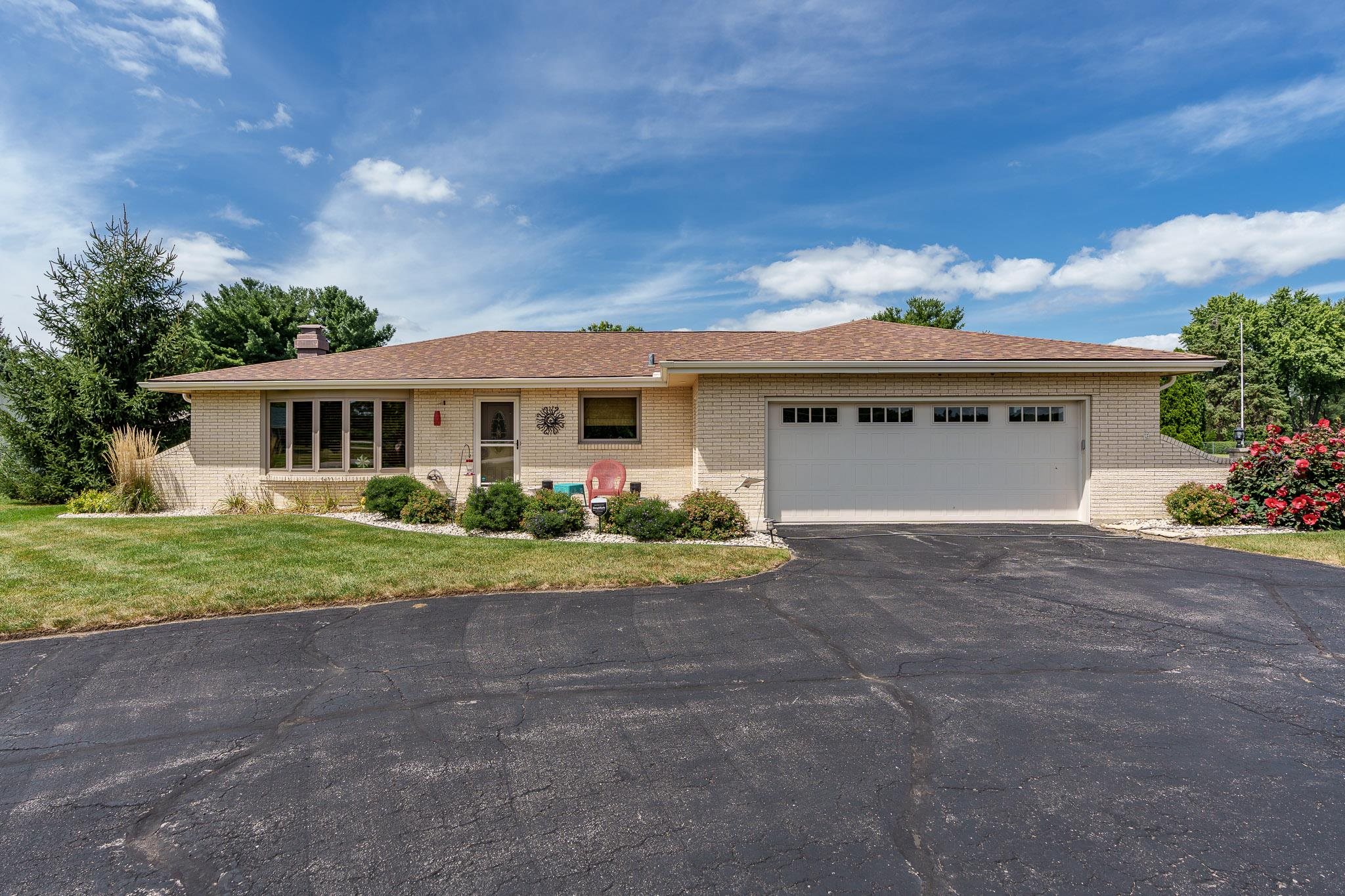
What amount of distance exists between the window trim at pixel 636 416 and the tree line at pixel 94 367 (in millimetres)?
9936

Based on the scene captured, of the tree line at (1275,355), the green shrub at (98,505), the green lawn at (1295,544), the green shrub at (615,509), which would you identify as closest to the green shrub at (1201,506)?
the green lawn at (1295,544)

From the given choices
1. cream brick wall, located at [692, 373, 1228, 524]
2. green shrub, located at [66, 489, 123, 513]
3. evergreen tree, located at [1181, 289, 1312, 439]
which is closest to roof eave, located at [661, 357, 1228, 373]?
cream brick wall, located at [692, 373, 1228, 524]

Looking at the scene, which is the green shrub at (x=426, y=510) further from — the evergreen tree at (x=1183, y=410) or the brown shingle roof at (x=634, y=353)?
the evergreen tree at (x=1183, y=410)

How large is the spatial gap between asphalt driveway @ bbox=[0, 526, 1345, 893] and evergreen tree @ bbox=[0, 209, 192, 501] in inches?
461

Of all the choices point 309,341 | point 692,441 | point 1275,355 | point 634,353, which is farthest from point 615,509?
point 1275,355

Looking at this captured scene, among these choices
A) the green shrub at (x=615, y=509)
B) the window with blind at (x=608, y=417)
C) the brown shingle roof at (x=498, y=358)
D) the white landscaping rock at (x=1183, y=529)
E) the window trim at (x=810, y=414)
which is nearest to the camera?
the white landscaping rock at (x=1183, y=529)

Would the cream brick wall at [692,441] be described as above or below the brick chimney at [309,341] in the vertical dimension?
below

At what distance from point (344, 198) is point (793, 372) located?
36.8ft

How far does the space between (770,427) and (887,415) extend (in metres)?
2.13

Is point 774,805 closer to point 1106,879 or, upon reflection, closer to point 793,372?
point 1106,879

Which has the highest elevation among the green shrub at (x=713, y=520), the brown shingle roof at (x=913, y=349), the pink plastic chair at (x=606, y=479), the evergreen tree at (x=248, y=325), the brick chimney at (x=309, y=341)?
the evergreen tree at (x=248, y=325)

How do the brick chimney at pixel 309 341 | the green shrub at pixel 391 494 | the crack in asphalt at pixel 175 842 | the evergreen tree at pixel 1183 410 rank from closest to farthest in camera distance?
1. the crack in asphalt at pixel 175 842
2. the green shrub at pixel 391 494
3. the brick chimney at pixel 309 341
4. the evergreen tree at pixel 1183 410

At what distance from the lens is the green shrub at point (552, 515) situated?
10.0m

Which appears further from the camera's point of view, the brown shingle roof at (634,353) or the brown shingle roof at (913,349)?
the brown shingle roof at (634,353)
